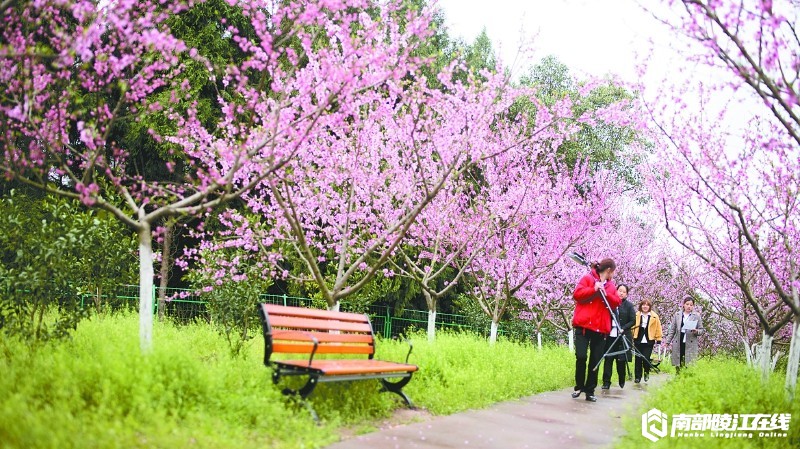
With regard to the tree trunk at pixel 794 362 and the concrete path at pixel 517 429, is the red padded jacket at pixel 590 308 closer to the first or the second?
the concrete path at pixel 517 429

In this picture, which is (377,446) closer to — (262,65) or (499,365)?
(262,65)

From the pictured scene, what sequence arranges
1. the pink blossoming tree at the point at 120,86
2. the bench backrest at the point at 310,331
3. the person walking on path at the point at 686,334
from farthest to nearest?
the person walking on path at the point at 686,334 → the bench backrest at the point at 310,331 → the pink blossoming tree at the point at 120,86

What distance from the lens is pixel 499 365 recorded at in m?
9.19

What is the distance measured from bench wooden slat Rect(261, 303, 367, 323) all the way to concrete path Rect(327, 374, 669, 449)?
4.55ft

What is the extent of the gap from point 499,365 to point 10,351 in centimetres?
608

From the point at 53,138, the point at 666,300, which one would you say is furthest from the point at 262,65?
the point at 666,300

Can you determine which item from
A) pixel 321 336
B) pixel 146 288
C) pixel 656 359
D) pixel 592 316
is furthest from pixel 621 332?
pixel 656 359

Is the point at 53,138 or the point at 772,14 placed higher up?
the point at 772,14

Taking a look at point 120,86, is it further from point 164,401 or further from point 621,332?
point 621,332

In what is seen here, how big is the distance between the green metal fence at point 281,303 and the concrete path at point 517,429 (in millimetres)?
7277

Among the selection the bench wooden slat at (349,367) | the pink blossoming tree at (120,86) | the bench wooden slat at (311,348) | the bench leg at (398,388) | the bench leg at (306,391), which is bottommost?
the bench leg at (398,388)

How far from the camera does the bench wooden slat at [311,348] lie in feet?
18.7

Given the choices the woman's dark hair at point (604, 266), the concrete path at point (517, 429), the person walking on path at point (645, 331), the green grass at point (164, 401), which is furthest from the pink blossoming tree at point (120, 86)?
the person walking on path at point (645, 331)

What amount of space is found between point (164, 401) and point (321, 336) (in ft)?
6.57
